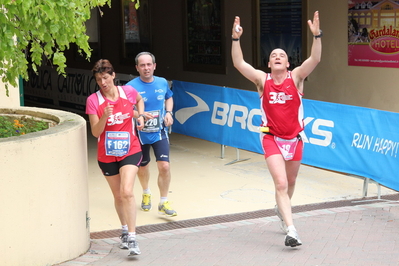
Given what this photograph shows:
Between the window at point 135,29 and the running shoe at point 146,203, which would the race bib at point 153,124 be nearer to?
the running shoe at point 146,203

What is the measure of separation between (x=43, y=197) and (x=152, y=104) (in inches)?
93.8

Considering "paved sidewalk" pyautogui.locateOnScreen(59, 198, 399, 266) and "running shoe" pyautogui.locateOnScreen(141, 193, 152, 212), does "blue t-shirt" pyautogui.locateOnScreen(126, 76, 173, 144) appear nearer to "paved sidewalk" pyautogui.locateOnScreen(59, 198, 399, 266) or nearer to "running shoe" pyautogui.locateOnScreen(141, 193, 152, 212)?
"running shoe" pyautogui.locateOnScreen(141, 193, 152, 212)

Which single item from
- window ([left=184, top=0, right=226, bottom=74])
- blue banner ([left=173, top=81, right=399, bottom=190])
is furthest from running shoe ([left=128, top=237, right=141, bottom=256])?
window ([left=184, top=0, right=226, bottom=74])

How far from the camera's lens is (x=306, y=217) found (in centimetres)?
741

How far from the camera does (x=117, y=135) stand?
20.5 ft

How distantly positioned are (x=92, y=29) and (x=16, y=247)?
55.0ft

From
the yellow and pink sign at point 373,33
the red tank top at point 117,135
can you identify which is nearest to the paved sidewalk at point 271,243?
the red tank top at point 117,135

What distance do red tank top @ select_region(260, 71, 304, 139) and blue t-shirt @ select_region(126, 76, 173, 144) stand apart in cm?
164

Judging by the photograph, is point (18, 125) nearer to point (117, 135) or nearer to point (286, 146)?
point (117, 135)

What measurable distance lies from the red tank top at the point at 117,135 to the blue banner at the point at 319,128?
10.8 ft

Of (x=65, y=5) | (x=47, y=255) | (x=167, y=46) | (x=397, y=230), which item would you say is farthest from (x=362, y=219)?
(x=167, y=46)

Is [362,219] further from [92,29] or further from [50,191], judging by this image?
[92,29]

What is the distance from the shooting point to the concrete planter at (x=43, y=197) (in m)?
5.43

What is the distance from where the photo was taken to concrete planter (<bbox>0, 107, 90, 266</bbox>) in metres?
5.43
